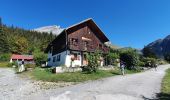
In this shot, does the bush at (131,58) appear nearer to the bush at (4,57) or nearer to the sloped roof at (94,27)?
the sloped roof at (94,27)

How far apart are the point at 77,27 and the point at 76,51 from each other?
16.0ft

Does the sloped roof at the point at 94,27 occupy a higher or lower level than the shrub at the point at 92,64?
higher

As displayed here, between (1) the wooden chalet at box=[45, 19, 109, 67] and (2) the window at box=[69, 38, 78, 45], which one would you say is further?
(2) the window at box=[69, 38, 78, 45]

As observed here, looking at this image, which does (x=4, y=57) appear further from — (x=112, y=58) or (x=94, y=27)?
(x=112, y=58)

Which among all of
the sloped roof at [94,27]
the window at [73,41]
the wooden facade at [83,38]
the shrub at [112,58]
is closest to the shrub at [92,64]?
Answer: the wooden facade at [83,38]

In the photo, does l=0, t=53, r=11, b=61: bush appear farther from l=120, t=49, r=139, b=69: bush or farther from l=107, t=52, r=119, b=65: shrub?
l=120, t=49, r=139, b=69: bush

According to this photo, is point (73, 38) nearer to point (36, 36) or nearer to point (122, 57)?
point (122, 57)

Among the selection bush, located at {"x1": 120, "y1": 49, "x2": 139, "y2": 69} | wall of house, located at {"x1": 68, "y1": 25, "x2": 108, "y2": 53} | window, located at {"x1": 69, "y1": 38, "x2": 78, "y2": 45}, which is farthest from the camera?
wall of house, located at {"x1": 68, "y1": 25, "x2": 108, "y2": 53}

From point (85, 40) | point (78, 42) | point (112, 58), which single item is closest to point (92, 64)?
point (78, 42)

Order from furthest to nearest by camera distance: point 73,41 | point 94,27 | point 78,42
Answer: point 94,27
point 78,42
point 73,41

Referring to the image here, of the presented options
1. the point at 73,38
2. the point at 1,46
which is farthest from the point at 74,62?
the point at 1,46

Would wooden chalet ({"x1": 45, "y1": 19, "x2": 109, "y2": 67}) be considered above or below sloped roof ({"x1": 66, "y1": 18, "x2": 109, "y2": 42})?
below

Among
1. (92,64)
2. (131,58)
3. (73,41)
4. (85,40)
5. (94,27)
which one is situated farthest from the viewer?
(94,27)

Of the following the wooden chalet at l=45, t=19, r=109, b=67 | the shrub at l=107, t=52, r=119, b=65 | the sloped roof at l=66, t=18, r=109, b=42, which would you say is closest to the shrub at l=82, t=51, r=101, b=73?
the wooden chalet at l=45, t=19, r=109, b=67
